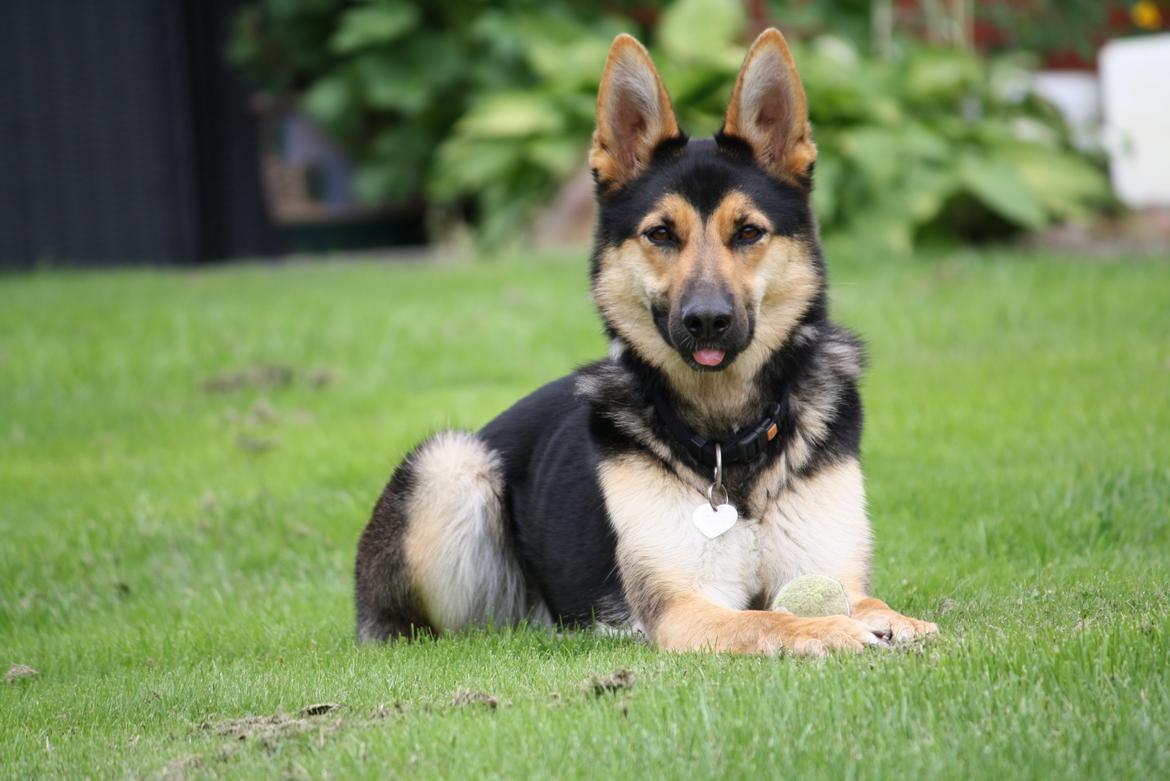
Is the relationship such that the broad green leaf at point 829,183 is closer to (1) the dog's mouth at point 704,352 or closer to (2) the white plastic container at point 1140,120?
(2) the white plastic container at point 1140,120

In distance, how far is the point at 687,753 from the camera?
3279 millimetres

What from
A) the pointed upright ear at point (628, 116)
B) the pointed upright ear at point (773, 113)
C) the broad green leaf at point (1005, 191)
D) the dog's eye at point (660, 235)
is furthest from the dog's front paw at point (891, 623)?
the broad green leaf at point (1005, 191)

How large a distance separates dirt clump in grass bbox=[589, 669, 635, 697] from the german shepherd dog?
0.39 m

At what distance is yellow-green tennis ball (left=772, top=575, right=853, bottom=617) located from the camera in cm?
428

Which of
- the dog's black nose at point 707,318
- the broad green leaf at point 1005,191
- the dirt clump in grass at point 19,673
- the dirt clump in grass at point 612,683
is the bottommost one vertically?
the dirt clump in grass at point 19,673

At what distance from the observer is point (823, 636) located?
3.92 meters

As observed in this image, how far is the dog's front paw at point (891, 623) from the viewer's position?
13.2ft

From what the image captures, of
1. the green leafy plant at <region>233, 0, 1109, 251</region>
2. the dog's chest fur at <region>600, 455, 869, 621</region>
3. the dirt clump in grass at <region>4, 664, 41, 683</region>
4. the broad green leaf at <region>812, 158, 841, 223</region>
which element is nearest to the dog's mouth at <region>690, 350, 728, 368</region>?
the dog's chest fur at <region>600, 455, 869, 621</region>

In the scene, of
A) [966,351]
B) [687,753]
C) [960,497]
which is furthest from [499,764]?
[966,351]

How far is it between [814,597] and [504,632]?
124 cm

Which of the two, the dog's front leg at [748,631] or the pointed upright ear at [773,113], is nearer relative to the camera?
the dog's front leg at [748,631]

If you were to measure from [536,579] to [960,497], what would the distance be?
234 centimetres

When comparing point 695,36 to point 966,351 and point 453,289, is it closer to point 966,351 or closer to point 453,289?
point 453,289

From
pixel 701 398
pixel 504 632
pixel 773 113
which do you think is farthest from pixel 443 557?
pixel 773 113
